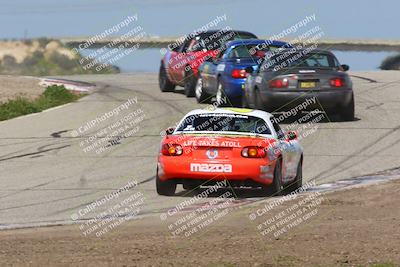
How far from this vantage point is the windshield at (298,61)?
21328 millimetres

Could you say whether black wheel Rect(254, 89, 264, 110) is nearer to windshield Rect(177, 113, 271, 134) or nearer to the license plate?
the license plate

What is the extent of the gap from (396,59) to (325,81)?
103 ft

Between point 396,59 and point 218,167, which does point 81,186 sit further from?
point 396,59

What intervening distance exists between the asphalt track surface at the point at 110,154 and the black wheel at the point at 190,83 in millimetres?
358

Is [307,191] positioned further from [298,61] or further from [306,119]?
[306,119]

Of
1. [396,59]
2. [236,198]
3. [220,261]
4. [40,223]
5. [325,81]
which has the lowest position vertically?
[396,59]

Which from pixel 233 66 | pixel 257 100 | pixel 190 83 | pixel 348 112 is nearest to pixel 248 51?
pixel 233 66

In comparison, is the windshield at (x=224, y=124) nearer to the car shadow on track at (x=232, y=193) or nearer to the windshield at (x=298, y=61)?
the car shadow on track at (x=232, y=193)

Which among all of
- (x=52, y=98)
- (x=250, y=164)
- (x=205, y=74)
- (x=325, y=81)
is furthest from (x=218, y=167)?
(x=52, y=98)

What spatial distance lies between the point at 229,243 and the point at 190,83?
17.1 meters

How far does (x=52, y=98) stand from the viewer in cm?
2795

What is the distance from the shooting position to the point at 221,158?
13.3m

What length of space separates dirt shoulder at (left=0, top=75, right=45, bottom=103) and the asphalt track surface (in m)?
2.82

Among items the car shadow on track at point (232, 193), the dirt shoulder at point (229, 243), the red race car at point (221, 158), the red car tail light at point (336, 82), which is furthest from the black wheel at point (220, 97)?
the dirt shoulder at point (229, 243)
